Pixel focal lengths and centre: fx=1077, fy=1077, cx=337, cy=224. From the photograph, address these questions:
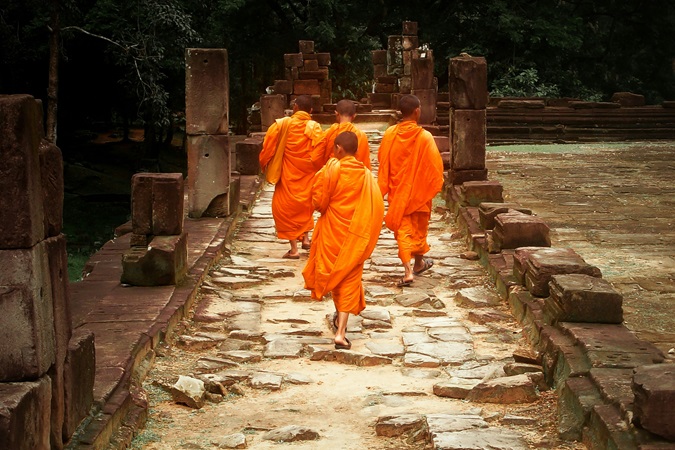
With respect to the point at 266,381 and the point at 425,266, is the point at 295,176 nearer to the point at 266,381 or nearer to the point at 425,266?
the point at 425,266

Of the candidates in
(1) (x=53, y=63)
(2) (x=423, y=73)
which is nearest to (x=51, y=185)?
(1) (x=53, y=63)

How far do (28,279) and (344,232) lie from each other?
3737mm

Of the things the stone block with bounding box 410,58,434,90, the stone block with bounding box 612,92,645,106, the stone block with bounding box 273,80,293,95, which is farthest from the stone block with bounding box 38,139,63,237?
the stone block with bounding box 273,80,293,95

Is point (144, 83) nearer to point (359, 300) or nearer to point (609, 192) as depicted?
point (609, 192)

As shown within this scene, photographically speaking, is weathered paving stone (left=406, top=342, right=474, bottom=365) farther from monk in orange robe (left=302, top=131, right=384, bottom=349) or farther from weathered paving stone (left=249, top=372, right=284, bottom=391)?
weathered paving stone (left=249, top=372, right=284, bottom=391)

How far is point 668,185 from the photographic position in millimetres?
16203

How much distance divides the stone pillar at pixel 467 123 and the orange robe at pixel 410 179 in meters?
3.69

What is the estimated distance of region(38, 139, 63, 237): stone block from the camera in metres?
4.65

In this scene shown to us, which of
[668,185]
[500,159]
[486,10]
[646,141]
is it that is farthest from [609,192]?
[486,10]

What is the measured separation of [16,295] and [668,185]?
1339 cm

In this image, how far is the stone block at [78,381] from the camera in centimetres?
488

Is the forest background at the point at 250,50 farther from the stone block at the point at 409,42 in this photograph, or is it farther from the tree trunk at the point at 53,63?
the stone block at the point at 409,42

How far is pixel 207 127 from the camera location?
11.8 meters

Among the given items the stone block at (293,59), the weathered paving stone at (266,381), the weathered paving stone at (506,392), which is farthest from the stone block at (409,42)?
the weathered paving stone at (506,392)
